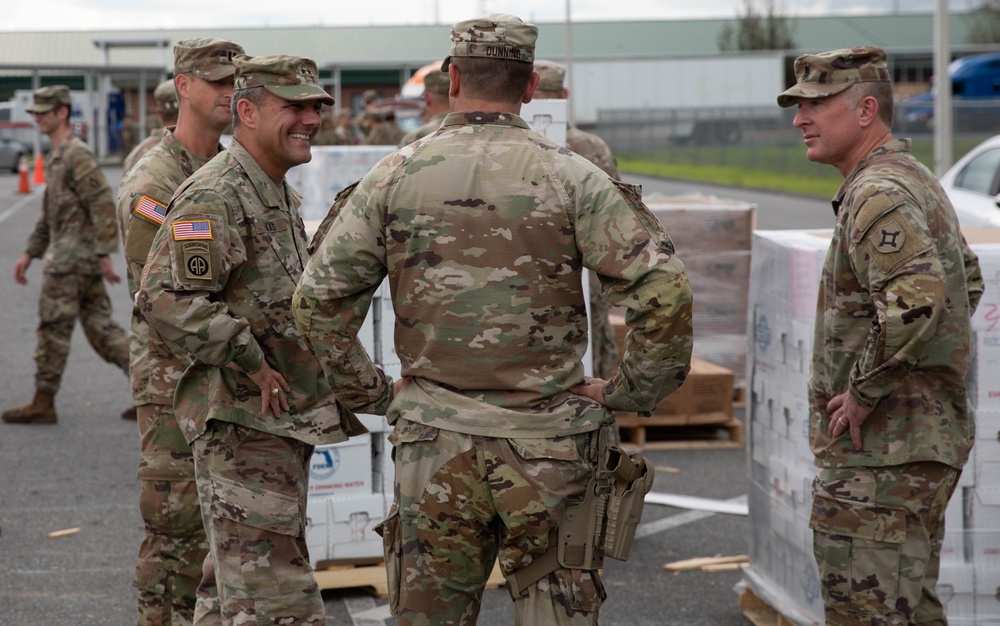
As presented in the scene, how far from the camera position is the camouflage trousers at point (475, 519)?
9.75 ft

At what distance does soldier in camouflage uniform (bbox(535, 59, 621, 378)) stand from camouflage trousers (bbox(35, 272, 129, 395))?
3.30 meters

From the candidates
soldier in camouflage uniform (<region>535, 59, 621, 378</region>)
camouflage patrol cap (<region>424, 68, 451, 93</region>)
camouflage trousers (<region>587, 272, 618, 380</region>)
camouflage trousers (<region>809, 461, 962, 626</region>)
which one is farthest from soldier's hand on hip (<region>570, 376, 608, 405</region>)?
camouflage patrol cap (<region>424, 68, 451, 93</region>)

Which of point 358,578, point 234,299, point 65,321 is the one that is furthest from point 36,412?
point 234,299

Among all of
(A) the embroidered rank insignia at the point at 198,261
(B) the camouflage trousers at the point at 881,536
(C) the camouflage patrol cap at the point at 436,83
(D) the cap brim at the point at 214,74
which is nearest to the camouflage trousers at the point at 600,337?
(C) the camouflage patrol cap at the point at 436,83

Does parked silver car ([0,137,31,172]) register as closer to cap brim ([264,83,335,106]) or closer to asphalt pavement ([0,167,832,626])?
asphalt pavement ([0,167,832,626])

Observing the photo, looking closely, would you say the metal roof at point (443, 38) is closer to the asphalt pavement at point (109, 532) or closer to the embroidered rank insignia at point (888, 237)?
the asphalt pavement at point (109, 532)

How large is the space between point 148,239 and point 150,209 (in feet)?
0.37

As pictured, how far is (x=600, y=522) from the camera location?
3.03 meters

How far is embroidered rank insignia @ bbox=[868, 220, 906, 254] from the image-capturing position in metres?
3.31

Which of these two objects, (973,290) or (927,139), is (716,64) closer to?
(927,139)

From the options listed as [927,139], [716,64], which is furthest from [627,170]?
[716,64]

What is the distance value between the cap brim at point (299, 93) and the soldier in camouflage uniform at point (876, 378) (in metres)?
1.43

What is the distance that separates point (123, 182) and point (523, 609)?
7.69ft

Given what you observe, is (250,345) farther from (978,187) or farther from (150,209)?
(978,187)
